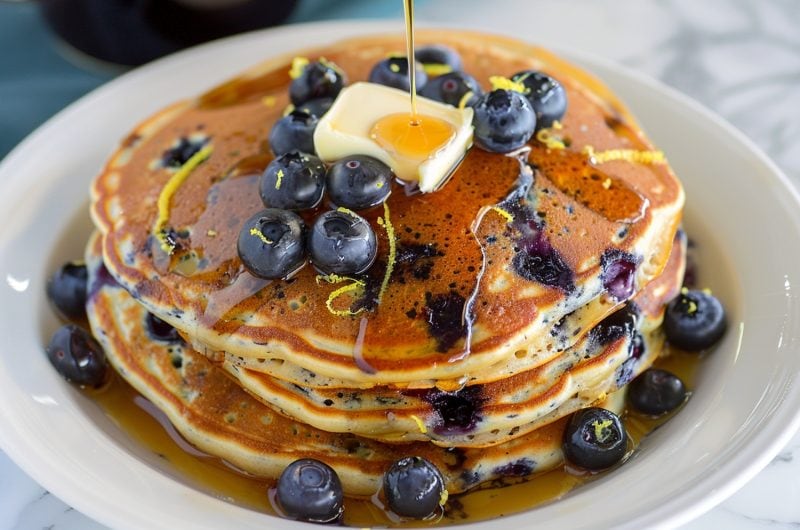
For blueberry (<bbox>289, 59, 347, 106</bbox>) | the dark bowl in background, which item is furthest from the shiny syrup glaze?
the dark bowl in background

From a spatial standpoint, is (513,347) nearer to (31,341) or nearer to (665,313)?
(665,313)

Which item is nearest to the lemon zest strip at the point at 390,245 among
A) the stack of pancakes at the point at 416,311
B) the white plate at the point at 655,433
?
the stack of pancakes at the point at 416,311

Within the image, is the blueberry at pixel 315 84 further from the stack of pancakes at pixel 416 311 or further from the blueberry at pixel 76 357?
the blueberry at pixel 76 357

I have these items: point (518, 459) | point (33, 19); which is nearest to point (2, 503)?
point (518, 459)

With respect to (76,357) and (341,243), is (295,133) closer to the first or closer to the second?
(341,243)

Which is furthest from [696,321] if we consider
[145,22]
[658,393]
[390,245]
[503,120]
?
[145,22]
